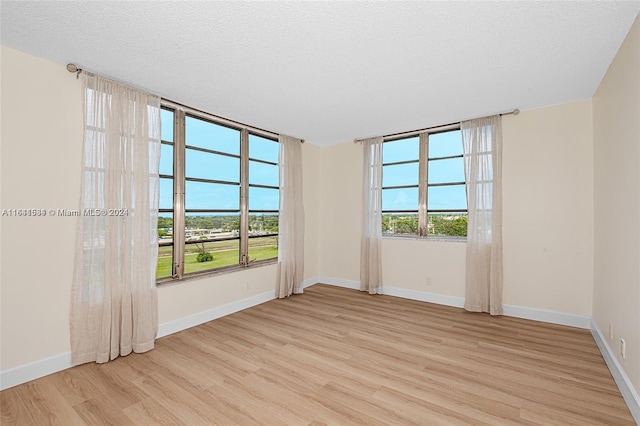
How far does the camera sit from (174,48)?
245 centimetres

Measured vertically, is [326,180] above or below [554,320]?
above

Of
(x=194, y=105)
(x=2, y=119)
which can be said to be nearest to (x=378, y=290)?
(x=194, y=105)

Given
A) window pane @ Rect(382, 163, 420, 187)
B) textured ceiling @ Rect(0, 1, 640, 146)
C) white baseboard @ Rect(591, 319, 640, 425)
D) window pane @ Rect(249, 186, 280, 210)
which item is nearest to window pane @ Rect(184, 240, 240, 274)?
window pane @ Rect(249, 186, 280, 210)

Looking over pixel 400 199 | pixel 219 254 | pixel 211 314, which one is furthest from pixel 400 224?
pixel 211 314

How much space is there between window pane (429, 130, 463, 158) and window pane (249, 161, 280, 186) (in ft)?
9.12

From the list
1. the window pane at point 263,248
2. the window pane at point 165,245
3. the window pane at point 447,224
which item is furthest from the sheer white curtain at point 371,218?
the window pane at point 165,245

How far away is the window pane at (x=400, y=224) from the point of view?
5.10 metres

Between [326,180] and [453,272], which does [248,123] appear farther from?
[453,272]

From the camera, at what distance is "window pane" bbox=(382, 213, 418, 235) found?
510 centimetres

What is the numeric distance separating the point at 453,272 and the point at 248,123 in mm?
4104

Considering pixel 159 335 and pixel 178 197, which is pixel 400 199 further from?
pixel 159 335

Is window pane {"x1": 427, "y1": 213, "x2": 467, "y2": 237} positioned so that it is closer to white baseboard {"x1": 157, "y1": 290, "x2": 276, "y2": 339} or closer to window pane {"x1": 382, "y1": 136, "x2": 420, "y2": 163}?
window pane {"x1": 382, "y1": 136, "x2": 420, "y2": 163}

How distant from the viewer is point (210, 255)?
13.7 feet

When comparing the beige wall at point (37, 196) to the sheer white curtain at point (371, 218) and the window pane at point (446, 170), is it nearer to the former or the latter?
the sheer white curtain at point (371, 218)
